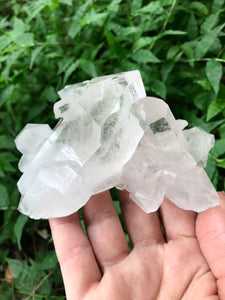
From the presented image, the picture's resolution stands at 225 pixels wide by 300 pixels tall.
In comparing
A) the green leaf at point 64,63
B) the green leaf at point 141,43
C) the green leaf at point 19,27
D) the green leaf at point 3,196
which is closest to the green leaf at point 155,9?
A: the green leaf at point 141,43

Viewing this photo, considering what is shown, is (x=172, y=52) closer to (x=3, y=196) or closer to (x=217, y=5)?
(x=217, y=5)

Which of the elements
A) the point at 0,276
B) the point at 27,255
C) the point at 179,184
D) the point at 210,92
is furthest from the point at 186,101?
the point at 0,276

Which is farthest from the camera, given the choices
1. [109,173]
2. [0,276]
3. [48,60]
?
[0,276]

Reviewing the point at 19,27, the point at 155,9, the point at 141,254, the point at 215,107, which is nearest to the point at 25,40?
the point at 19,27

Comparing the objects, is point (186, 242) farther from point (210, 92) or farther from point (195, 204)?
point (210, 92)

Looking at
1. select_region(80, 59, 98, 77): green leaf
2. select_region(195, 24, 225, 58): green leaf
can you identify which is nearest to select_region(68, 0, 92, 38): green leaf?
select_region(80, 59, 98, 77): green leaf

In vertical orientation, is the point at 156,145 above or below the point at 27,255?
above

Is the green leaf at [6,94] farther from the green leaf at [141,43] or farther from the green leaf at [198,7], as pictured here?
the green leaf at [198,7]
